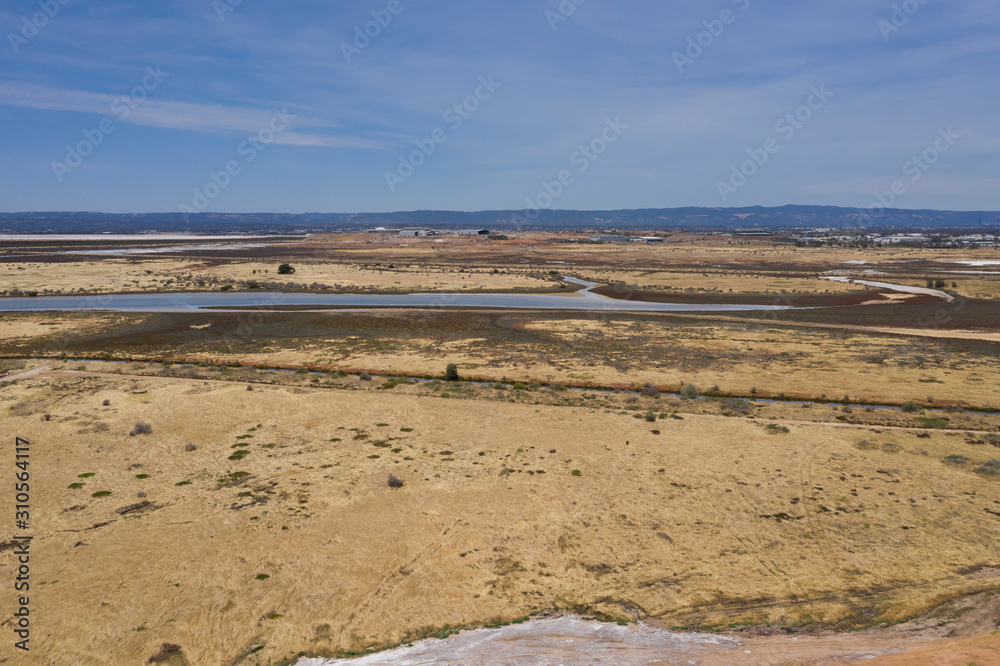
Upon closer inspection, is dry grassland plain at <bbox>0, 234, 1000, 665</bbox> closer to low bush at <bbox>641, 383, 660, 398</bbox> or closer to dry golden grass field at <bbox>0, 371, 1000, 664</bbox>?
dry golden grass field at <bbox>0, 371, 1000, 664</bbox>

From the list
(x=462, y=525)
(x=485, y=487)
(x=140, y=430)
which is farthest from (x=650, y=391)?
(x=140, y=430)

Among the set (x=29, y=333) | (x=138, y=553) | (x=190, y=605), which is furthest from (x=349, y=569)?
(x=29, y=333)

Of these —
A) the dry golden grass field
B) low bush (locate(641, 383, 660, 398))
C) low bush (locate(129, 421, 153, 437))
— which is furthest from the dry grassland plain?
low bush (locate(641, 383, 660, 398))

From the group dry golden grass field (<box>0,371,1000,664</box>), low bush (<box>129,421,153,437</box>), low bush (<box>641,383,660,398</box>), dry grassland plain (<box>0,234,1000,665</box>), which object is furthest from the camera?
low bush (<box>641,383,660,398</box>)

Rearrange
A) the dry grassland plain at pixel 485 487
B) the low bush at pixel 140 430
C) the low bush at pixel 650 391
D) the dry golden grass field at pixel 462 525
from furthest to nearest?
the low bush at pixel 650 391 → the low bush at pixel 140 430 → the dry grassland plain at pixel 485 487 → the dry golden grass field at pixel 462 525

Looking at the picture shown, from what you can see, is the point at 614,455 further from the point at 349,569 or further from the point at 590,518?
the point at 349,569

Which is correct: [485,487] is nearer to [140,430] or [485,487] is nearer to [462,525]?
[462,525]

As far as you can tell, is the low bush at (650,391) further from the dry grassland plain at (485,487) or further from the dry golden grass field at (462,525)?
the dry golden grass field at (462,525)

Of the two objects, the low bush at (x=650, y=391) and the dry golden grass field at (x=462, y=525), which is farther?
the low bush at (x=650, y=391)

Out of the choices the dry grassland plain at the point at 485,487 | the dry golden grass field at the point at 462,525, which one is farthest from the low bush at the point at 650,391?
the dry golden grass field at the point at 462,525
